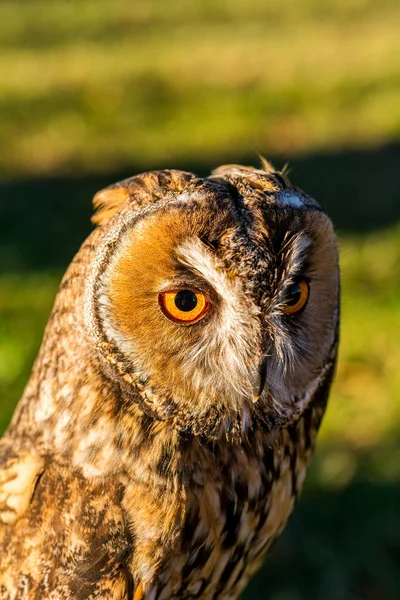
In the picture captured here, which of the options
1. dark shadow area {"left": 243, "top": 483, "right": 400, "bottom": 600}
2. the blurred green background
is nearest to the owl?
dark shadow area {"left": 243, "top": 483, "right": 400, "bottom": 600}

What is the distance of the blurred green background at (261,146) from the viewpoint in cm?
333

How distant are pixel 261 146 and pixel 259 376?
5.84 m

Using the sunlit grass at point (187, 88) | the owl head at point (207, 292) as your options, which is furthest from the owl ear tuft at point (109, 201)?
the sunlit grass at point (187, 88)

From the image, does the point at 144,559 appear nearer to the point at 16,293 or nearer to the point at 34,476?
the point at 34,476

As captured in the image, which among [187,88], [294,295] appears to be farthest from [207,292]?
[187,88]

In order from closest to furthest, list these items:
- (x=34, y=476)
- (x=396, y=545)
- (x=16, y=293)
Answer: (x=34, y=476), (x=396, y=545), (x=16, y=293)

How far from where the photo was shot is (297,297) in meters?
1.69

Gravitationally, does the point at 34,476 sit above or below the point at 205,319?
below

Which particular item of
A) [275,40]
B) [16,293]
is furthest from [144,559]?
[275,40]

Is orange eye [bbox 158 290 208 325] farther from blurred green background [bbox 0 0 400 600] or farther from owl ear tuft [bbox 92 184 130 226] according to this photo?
blurred green background [bbox 0 0 400 600]

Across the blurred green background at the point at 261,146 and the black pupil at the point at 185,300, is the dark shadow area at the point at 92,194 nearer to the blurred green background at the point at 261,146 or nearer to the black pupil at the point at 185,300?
the blurred green background at the point at 261,146

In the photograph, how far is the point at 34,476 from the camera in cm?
182

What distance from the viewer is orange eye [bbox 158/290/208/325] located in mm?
1579

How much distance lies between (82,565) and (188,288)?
1.98 ft
